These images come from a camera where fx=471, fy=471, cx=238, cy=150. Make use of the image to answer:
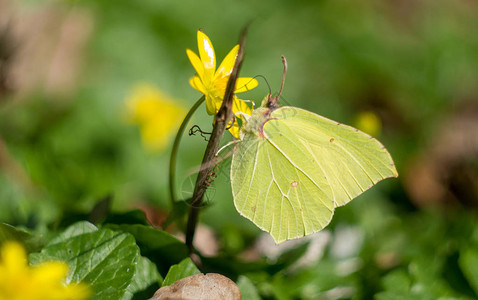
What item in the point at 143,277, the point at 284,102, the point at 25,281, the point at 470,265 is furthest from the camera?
the point at 284,102

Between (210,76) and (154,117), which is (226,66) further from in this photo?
(154,117)

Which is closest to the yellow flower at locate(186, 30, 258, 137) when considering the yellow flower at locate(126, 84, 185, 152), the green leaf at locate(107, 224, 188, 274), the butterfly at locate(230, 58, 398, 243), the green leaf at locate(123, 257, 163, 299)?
the butterfly at locate(230, 58, 398, 243)

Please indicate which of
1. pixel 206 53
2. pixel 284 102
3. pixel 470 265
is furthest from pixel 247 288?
pixel 284 102

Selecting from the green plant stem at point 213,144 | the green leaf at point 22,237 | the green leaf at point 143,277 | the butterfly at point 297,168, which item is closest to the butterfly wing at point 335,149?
the butterfly at point 297,168

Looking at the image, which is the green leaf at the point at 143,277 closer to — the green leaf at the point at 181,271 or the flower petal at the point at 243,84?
the green leaf at the point at 181,271

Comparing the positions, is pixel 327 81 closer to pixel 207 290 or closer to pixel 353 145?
pixel 353 145

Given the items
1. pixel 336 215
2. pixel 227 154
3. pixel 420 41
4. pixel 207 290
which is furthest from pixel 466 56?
pixel 207 290

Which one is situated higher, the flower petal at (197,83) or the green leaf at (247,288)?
the flower petal at (197,83)
